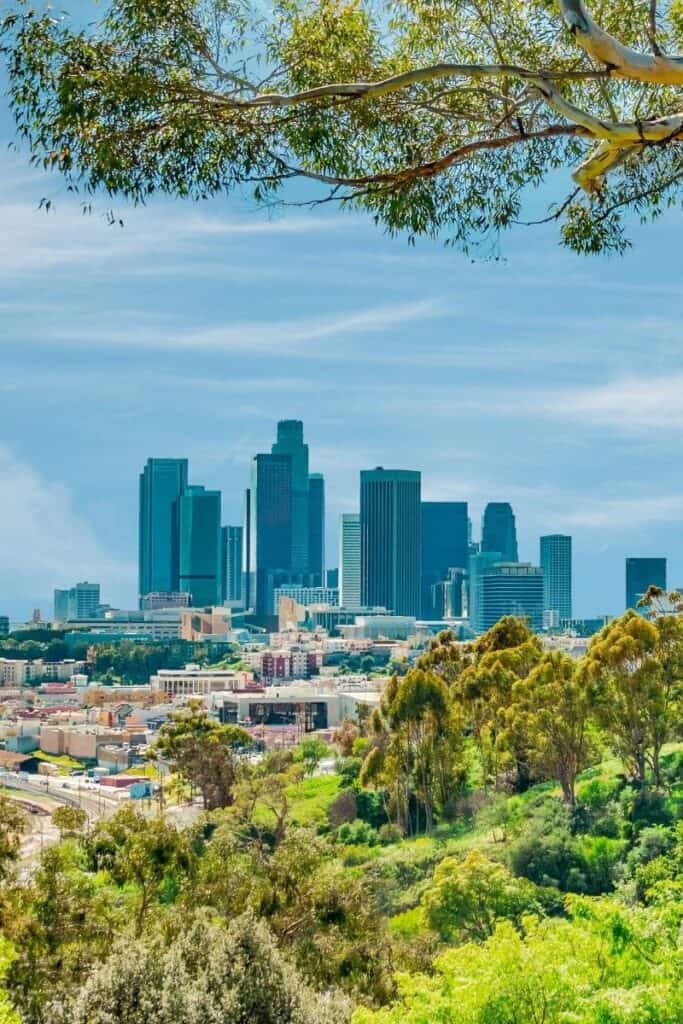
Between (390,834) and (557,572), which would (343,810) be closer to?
(390,834)

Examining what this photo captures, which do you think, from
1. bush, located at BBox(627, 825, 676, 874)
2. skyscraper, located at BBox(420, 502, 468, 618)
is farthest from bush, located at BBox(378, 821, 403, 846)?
skyscraper, located at BBox(420, 502, 468, 618)

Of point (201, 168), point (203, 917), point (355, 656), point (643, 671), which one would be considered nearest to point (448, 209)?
point (201, 168)

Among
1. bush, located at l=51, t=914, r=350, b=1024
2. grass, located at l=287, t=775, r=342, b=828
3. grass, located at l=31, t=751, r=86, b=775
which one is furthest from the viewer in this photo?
grass, located at l=31, t=751, r=86, b=775

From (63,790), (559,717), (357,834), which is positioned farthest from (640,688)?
(63,790)

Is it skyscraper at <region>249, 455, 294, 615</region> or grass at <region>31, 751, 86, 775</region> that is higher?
skyscraper at <region>249, 455, 294, 615</region>

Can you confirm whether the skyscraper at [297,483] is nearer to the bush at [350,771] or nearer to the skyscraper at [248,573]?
the skyscraper at [248,573]

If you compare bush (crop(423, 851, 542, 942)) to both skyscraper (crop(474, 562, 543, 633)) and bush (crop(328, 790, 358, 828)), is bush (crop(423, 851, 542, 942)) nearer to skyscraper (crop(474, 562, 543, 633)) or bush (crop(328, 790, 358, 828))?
bush (crop(328, 790, 358, 828))
